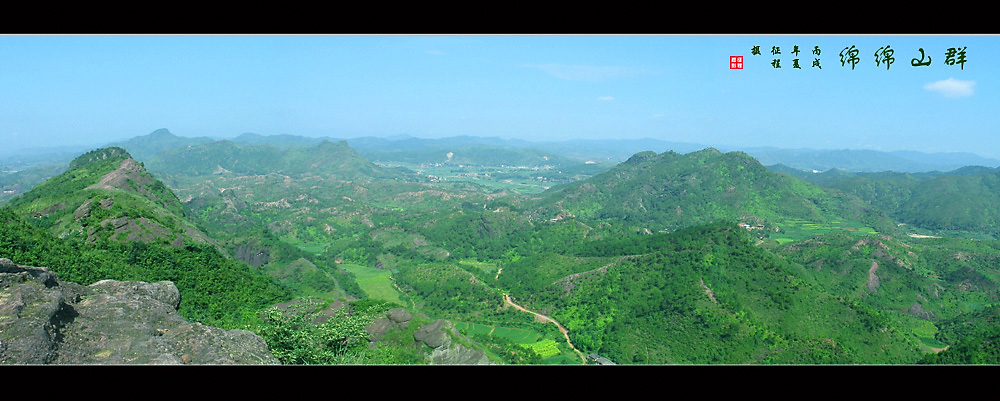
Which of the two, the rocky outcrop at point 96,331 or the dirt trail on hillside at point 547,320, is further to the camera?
the dirt trail on hillside at point 547,320

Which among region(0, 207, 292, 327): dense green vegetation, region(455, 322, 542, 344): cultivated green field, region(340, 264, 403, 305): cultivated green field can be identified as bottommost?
region(455, 322, 542, 344): cultivated green field

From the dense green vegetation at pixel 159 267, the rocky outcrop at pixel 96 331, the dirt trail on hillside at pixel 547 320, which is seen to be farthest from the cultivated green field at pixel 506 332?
the rocky outcrop at pixel 96 331

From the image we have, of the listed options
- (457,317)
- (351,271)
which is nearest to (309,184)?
(351,271)

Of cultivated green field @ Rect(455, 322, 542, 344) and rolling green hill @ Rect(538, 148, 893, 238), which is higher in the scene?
rolling green hill @ Rect(538, 148, 893, 238)

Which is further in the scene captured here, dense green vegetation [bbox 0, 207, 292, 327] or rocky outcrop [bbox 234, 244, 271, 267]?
rocky outcrop [bbox 234, 244, 271, 267]

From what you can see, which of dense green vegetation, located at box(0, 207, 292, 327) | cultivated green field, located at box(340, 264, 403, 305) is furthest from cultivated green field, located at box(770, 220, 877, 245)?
dense green vegetation, located at box(0, 207, 292, 327)

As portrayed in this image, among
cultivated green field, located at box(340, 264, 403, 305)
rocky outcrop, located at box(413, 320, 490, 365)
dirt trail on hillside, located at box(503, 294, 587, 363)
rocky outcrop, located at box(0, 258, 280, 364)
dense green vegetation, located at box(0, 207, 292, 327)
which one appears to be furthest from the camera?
cultivated green field, located at box(340, 264, 403, 305)

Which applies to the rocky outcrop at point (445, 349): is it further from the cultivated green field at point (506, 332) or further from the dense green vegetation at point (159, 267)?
the cultivated green field at point (506, 332)

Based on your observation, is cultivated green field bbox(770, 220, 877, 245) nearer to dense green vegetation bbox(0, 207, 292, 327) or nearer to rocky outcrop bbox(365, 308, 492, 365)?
rocky outcrop bbox(365, 308, 492, 365)

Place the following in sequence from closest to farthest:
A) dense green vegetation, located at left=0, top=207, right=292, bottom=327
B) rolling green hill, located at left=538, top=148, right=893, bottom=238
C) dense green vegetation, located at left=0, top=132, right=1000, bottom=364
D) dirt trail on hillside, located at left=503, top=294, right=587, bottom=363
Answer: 1. dense green vegetation, located at left=0, top=207, right=292, bottom=327
2. dense green vegetation, located at left=0, top=132, right=1000, bottom=364
3. dirt trail on hillside, located at left=503, top=294, right=587, bottom=363
4. rolling green hill, located at left=538, top=148, right=893, bottom=238
